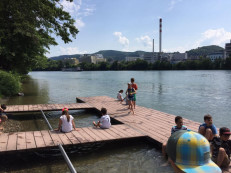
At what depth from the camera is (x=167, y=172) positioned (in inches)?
208

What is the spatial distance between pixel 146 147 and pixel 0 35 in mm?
12497

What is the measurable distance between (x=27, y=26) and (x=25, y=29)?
3.52 feet

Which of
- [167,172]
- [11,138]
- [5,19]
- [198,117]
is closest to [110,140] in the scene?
[167,172]

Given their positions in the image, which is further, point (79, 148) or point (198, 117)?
point (198, 117)

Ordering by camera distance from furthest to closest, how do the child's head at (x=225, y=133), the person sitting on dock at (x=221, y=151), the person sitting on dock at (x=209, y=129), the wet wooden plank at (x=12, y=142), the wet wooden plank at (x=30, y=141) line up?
the wet wooden plank at (x=30, y=141) < the wet wooden plank at (x=12, y=142) < the person sitting on dock at (x=209, y=129) < the person sitting on dock at (x=221, y=151) < the child's head at (x=225, y=133)

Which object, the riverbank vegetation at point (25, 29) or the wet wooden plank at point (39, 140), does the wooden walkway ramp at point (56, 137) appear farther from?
the riverbank vegetation at point (25, 29)

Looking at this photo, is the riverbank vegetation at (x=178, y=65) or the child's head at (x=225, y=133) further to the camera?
the riverbank vegetation at (x=178, y=65)

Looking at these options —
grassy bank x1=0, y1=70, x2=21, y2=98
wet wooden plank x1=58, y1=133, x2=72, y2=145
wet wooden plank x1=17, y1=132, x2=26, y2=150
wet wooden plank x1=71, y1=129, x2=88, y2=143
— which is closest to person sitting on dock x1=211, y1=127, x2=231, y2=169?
wet wooden plank x1=71, y1=129, x2=88, y2=143

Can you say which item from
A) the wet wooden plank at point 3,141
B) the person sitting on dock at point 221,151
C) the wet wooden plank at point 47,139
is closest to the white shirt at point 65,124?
the wet wooden plank at point 47,139

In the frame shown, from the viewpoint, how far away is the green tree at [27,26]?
31.0 ft

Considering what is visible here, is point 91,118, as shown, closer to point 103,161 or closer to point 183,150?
point 103,161

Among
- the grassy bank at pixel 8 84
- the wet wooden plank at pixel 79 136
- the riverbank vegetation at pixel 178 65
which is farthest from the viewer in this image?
the riverbank vegetation at pixel 178 65

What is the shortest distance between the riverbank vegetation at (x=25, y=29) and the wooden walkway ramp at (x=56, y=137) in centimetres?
493

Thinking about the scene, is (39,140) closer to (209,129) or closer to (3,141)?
(3,141)
